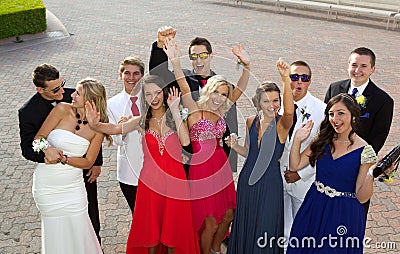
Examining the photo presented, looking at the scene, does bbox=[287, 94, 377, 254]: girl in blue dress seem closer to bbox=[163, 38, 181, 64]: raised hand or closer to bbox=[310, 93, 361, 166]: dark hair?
bbox=[310, 93, 361, 166]: dark hair

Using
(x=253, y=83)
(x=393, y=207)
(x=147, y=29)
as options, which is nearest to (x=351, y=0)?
(x=147, y=29)

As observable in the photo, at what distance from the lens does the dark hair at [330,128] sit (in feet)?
12.3

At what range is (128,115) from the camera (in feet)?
14.5

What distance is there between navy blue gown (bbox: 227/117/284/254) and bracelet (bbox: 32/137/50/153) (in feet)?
5.70

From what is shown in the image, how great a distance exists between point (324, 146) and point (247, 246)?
45.6 inches

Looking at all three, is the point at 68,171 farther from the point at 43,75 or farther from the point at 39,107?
the point at 43,75

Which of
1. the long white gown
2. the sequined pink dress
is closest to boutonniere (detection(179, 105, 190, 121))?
the sequined pink dress

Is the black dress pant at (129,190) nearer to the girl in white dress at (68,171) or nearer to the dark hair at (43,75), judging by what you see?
the girl in white dress at (68,171)

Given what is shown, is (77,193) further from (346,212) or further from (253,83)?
(346,212)

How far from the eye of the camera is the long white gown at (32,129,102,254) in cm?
394

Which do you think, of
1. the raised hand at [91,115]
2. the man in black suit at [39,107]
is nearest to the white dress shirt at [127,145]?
the raised hand at [91,115]

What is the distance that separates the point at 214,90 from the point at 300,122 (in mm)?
899

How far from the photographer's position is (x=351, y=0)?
53.0ft

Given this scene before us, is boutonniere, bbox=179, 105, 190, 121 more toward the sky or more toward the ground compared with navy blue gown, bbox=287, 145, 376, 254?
more toward the sky
